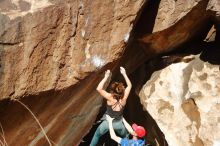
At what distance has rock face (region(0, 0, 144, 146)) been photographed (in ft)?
19.5

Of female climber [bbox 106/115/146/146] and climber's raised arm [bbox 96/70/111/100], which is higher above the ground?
climber's raised arm [bbox 96/70/111/100]

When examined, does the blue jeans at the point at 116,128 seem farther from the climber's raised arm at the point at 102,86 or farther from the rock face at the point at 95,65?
the climber's raised arm at the point at 102,86

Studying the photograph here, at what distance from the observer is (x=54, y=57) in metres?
6.18

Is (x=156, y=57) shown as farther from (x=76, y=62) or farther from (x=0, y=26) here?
(x=0, y=26)

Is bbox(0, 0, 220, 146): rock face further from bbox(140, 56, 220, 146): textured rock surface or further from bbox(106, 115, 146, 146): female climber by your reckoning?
bbox(106, 115, 146, 146): female climber

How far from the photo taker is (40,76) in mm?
6121

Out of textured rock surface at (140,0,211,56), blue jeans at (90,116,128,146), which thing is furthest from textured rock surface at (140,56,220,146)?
blue jeans at (90,116,128,146)

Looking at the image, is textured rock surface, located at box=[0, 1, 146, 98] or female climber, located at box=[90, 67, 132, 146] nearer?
textured rock surface, located at box=[0, 1, 146, 98]

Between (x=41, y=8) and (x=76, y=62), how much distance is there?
79cm

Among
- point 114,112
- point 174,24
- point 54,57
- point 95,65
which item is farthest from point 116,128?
point 174,24

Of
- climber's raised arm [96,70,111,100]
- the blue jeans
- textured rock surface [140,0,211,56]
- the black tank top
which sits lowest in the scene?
the blue jeans

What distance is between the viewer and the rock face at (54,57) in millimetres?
5930

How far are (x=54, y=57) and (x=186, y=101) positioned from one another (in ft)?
7.11

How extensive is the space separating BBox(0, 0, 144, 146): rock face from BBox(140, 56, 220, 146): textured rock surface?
1.13 m
